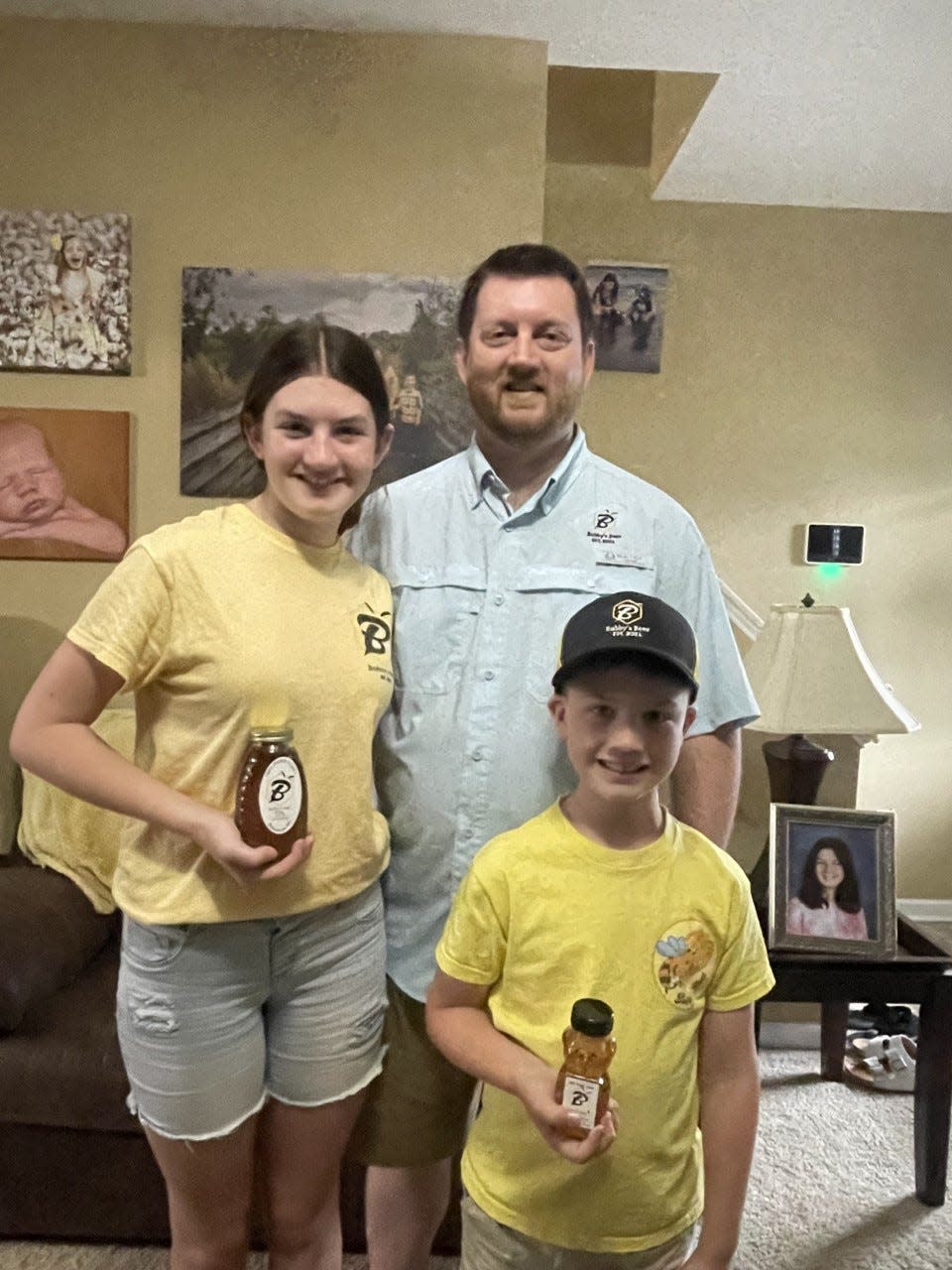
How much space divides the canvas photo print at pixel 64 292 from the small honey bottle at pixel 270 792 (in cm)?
166

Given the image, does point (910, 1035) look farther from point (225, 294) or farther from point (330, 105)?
point (330, 105)

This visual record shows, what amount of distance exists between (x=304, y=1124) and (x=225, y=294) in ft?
6.18

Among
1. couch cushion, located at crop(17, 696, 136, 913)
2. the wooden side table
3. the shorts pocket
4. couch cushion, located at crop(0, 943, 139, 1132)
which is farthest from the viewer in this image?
couch cushion, located at crop(17, 696, 136, 913)

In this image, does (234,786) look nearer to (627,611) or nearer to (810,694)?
(627,611)

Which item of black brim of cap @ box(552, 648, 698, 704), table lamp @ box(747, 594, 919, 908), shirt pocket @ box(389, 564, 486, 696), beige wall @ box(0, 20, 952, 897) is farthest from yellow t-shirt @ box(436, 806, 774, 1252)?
beige wall @ box(0, 20, 952, 897)

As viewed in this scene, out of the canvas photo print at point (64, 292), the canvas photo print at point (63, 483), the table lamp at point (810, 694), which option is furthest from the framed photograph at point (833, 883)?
the canvas photo print at point (64, 292)

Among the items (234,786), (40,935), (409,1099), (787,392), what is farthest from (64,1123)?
(787,392)

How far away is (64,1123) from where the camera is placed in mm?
1697

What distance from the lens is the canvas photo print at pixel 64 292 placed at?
2338 millimetres

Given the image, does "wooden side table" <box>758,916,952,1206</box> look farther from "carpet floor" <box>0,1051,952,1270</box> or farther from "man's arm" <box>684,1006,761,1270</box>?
"man's arm" <box>684,1006,761,1270</box>

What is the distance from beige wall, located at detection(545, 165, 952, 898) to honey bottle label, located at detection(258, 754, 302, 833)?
2364 millimetres

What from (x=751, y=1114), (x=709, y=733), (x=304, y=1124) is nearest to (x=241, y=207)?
(x=709, y=733)

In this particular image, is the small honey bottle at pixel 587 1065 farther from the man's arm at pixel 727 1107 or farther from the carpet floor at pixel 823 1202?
the carpet floor at pixel 823 1202

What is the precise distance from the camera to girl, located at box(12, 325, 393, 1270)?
Answer: 1056 millimetres
